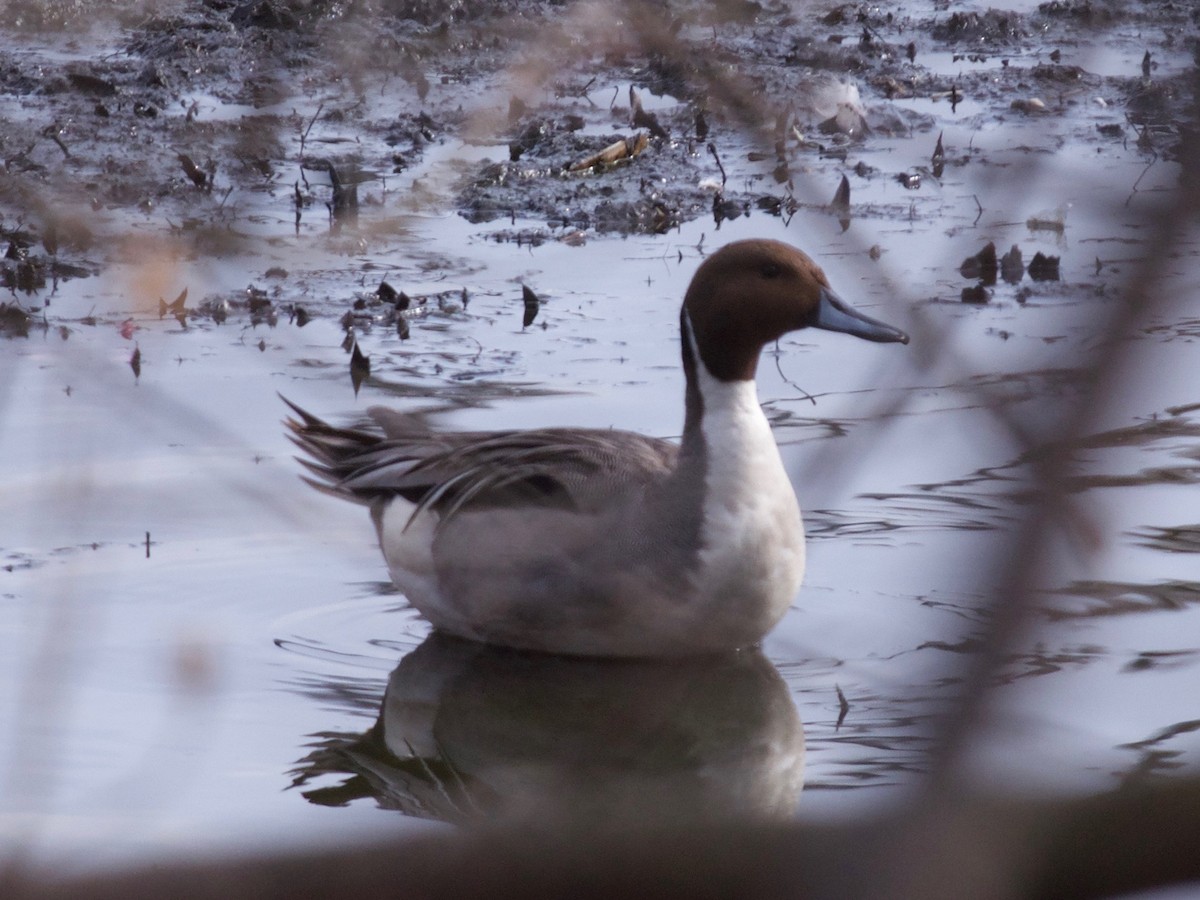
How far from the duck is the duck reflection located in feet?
0.27

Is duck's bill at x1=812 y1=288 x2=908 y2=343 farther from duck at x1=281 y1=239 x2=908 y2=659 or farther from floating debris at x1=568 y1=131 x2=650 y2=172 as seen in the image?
floating debris at x1=568 y1=131 x2=650 y2=172

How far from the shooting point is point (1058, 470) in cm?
86

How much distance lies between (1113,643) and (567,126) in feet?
19.8

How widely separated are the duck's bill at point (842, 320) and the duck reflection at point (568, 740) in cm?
85

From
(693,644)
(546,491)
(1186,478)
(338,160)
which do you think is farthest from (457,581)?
(338,160)

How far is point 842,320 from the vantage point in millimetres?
4301

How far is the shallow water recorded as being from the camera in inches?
135

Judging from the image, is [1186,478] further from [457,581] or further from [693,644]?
[457,581]

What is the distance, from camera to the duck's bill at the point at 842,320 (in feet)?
14.0

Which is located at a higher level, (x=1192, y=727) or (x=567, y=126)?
(x=567, y=126)

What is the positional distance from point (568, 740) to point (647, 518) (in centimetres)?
57

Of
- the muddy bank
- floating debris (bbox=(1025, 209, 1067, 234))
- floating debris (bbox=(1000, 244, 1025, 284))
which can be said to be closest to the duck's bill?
the muddy bank

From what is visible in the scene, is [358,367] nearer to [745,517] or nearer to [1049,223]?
[745,517]

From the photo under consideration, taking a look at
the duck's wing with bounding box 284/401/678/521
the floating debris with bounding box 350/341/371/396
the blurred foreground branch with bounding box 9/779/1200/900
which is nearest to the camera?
the blurred foreground branch with bounding box 9/779/1200/900
